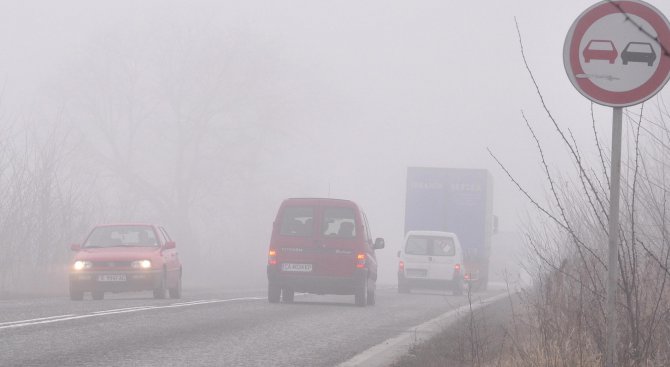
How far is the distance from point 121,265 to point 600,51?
1418 cm

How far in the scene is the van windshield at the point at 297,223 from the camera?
2198 cm

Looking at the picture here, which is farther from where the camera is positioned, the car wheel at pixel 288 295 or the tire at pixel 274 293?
the car wheel at pixel 288 295

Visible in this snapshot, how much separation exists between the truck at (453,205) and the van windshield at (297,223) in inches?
645

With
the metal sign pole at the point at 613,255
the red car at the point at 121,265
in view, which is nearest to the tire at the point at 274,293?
the red car at the point at 121,265

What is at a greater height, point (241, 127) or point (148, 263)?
point (241, 127)

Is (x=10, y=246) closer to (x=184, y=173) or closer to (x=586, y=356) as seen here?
(x=586, y=356)

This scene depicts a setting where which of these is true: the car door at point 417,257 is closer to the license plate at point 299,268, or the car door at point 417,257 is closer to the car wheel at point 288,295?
the car wheel at point 288,295

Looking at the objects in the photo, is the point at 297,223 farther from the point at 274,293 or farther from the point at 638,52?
the point at 638,52

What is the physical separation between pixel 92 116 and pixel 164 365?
42.7 m

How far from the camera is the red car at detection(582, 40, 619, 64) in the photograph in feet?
24.1

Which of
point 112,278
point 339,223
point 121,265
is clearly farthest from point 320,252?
point 112,278

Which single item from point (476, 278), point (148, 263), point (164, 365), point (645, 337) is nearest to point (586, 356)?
point (645, 337)

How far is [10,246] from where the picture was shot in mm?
25219

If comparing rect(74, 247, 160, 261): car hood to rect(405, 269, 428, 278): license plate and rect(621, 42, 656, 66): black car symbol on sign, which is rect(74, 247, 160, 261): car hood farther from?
rect(621, 42, 656, 66): black car symbol on sign
